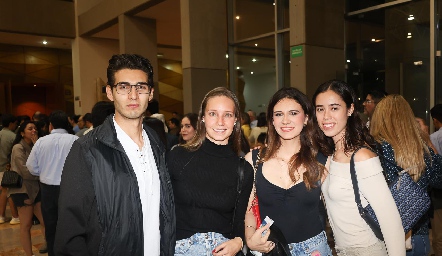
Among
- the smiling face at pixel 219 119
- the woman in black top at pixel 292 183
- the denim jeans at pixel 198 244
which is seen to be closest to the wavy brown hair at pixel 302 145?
the woman in black top at pixel 292 183

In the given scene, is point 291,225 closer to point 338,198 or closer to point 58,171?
point 338,198

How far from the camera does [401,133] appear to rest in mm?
2443

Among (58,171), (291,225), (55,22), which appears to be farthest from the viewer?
(55,22)

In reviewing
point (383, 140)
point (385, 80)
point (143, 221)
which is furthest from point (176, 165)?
point (385, 80)

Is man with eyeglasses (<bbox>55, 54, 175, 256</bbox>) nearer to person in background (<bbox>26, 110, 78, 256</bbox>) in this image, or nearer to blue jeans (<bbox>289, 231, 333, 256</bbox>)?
blue jeans (<bbox>289, 231, 333, 256</bbox>)

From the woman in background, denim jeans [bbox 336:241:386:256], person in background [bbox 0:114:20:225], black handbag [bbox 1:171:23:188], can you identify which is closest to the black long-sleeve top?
denim jeans [bbox 336:241:386:256]

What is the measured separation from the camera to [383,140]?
243 centimetres

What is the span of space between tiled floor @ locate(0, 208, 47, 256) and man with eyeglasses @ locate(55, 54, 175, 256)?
168 inches

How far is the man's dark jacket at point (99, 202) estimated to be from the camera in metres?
1.54

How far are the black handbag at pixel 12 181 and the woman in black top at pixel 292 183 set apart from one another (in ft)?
12.0

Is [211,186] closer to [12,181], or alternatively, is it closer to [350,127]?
[350,127]

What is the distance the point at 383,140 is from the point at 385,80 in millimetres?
5355

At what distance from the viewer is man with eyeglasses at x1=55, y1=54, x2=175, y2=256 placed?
155cm

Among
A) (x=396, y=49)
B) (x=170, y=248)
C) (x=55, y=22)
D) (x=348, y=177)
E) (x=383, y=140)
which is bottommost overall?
(x=170, y=248)
